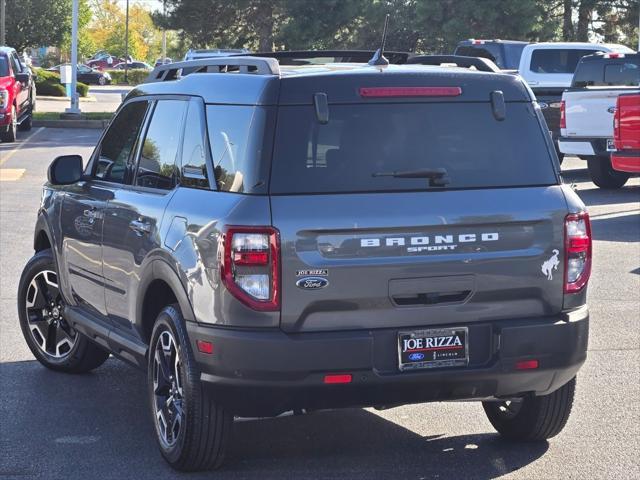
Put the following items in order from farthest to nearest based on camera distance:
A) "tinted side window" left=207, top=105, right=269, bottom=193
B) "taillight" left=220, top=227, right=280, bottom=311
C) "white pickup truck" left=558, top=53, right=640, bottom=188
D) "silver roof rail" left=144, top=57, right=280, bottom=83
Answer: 1. "white pickup truck" left=558, top=53, right=640, bottom=188
2. "silver roof rail" left=144, top=57, right=280, bottom=83
3. "tinted side window" left=207, top=105, right=269, bottom=193
4. "taillight" left=220, top=227, right=280, bottom=311

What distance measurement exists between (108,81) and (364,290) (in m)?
79.4

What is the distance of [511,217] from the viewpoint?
5.47 m

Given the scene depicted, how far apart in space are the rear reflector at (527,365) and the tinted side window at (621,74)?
16295mm

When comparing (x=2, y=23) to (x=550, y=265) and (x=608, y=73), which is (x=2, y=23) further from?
(x=550, y=265)

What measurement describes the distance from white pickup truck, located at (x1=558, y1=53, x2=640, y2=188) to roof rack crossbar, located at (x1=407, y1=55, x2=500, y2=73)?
38.4 feet

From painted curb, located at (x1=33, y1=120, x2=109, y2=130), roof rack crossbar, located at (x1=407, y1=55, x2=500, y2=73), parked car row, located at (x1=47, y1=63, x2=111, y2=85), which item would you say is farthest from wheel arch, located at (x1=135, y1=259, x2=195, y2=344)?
parked car row, located at (x1=47, y1=63, x2=111, y2=85)

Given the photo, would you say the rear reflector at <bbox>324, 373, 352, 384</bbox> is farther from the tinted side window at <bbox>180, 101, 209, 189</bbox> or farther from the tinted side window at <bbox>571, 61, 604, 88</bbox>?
the tinted side window at <bbox>571, 61, 604, 88</bbox>

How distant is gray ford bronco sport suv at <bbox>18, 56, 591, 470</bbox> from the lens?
5.20 meters

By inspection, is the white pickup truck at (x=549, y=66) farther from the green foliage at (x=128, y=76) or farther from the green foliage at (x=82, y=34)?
the green foliage at (x=128, y=76)

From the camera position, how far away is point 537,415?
6.09m

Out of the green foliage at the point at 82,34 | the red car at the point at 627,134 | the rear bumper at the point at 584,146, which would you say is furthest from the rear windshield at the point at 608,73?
the green foliage at the point at 82,34

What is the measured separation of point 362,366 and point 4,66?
2424cm

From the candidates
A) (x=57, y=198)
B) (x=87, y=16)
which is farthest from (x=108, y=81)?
(x=57, y=198)

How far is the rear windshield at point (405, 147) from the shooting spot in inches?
209
